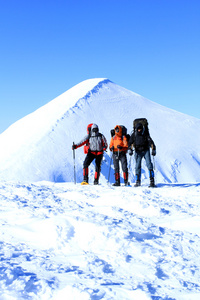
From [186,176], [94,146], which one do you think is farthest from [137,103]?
[94,146]

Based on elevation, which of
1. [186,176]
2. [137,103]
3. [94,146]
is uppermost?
[137,103]

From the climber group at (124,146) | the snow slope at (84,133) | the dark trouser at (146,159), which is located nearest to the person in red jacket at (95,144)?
the climber group at (124,146)

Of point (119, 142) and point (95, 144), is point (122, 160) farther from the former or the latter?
point (95, 144)

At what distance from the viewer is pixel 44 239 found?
3.50 metres

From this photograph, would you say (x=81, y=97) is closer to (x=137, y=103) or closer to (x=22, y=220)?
(x=137, y=103)

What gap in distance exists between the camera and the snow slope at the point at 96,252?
2.44 meters

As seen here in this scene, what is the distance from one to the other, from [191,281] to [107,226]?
4.54ft

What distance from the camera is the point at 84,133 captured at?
33.4 metres

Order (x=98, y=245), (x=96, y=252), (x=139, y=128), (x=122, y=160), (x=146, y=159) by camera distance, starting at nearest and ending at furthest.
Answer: (x=96, y=252) → (x=98, y=245) → (x=139, y=128) → (x=146, y=159) → (x=122, y=160)

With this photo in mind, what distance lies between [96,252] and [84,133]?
30.4 metres

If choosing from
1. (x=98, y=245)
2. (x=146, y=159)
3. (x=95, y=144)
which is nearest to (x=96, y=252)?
(x=98, y=245)

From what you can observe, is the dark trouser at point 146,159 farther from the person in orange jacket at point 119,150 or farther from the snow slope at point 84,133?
the snow slope at point 84,133

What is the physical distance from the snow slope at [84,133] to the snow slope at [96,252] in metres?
20.7

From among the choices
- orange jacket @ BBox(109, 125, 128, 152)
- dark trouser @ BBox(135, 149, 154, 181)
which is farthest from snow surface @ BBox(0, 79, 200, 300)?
orange jacket @ BBox(109, 125, 128, 152)
